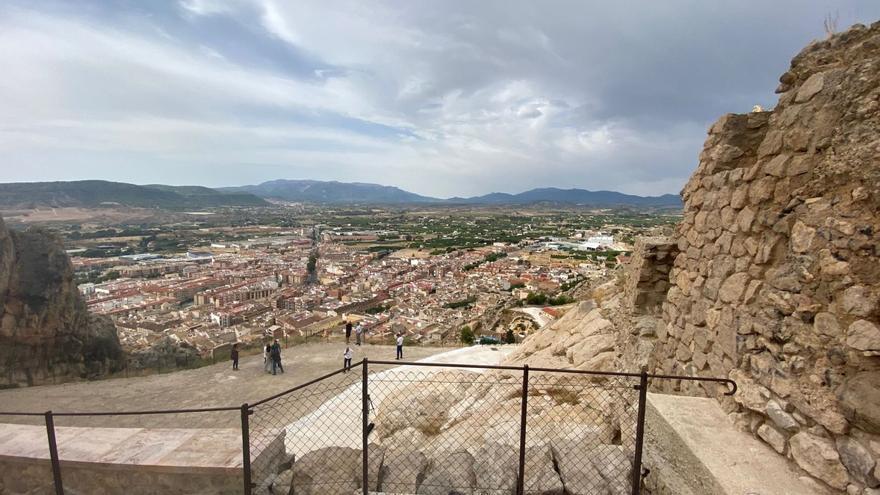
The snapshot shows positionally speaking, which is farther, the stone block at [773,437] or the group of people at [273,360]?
the group of people at [273,360]

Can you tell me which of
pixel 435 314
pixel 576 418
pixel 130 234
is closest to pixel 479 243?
pixel 435 314

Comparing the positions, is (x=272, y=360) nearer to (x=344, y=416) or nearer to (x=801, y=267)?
(x=344, y=416)

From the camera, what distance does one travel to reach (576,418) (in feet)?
22.9

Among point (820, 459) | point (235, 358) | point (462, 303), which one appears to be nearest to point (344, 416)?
point (235, 358)

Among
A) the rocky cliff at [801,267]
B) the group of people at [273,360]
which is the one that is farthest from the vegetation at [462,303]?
the rocky cliff at [801,267]

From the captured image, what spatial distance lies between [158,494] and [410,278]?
5445 cm

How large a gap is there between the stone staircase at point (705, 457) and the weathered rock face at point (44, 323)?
2010cm

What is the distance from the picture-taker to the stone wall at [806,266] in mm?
2727

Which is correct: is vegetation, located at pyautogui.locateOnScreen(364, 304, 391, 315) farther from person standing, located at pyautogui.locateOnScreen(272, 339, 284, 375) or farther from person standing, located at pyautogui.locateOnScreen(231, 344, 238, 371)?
person standing, located at pyautogui.locateOnScreen(272, 339, 284, 375)

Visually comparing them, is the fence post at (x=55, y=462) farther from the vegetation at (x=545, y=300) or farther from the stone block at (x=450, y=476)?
the vegetation at (x=545, y=300)

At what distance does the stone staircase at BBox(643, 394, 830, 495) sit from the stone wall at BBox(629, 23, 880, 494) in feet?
0.43

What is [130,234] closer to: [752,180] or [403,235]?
[403,235]

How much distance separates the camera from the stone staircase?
290cm

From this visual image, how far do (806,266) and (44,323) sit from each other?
23993 mm
